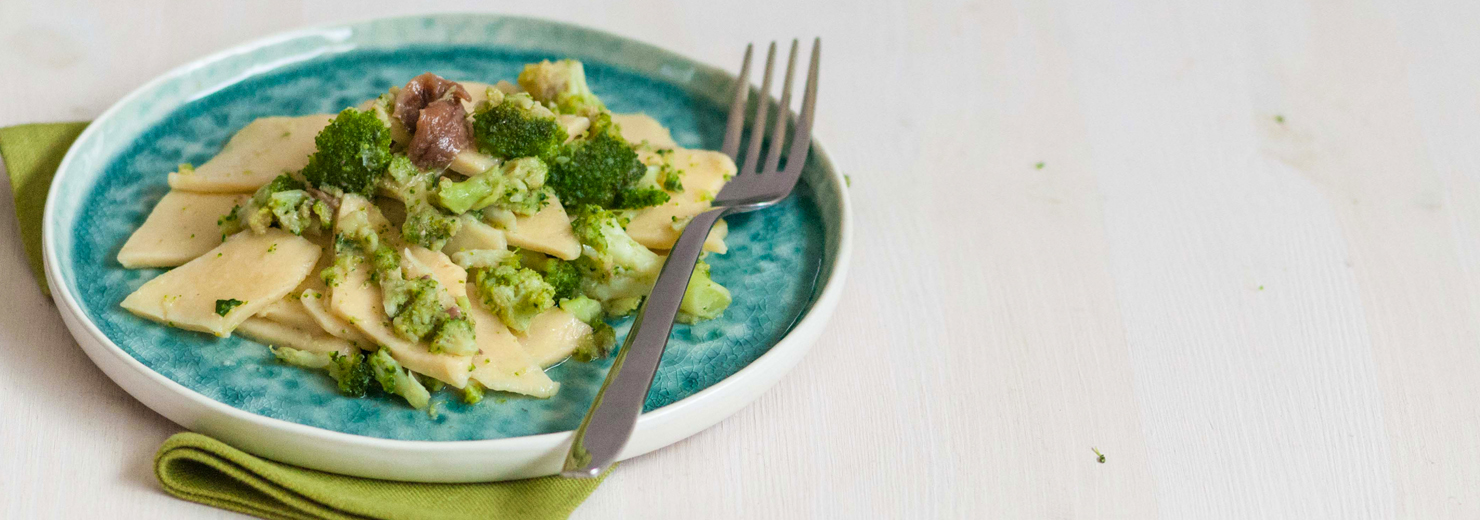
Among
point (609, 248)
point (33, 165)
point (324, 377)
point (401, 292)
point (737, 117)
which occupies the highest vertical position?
point (737, 117)

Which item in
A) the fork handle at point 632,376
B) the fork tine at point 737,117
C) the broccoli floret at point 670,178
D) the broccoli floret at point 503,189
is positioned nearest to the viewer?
the fork handle at point 632,376

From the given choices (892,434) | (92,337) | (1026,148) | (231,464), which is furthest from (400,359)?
(1026,148)

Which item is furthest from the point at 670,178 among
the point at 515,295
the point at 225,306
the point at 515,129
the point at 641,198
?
the point at 225,306

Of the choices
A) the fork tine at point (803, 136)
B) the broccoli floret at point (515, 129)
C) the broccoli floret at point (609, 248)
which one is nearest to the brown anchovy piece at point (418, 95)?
the broccoli floret at point (515, 129)

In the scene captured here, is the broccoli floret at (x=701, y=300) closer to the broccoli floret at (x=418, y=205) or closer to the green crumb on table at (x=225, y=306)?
the broccoli floret at (x=418, y=205)

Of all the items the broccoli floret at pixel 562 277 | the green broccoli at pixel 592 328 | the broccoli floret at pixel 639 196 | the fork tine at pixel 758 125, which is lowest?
the green broccoli at pixel 592 328

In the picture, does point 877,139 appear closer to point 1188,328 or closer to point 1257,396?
point 1188,328

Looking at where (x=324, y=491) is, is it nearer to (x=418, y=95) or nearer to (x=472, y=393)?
(x=472, y=393)
